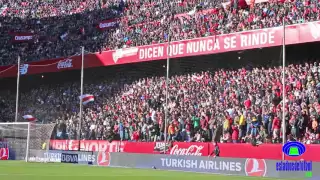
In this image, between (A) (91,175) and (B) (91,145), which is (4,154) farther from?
(A) (91,175)

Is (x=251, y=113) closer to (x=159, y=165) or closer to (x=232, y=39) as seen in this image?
(x=159, y=165)

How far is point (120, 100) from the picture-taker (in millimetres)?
47719

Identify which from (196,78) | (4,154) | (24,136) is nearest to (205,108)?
(196,78)

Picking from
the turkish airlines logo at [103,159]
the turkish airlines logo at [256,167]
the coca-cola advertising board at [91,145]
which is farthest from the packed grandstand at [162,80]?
the turkish airlines logo at [256,167]

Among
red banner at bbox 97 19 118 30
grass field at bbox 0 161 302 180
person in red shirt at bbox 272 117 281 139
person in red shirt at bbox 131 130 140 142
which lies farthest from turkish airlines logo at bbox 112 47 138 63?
grass field at bbox 0 161 302 180

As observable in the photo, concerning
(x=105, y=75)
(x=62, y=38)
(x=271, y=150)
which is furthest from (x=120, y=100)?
(x=271, y=150)

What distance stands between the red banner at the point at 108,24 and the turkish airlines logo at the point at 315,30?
25.4 m

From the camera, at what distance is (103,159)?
116ft

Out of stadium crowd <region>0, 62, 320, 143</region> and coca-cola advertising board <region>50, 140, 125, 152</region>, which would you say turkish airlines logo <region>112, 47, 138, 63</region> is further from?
coca-cola advertising board <region>50, 140, 125, 152</region>

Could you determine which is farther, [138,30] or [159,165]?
[138,30]

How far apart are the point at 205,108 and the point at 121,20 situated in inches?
884

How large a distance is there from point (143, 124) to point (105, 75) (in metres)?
15.1

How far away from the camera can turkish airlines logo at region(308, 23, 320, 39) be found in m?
35.3

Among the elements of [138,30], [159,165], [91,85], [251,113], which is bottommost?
[159,165]
